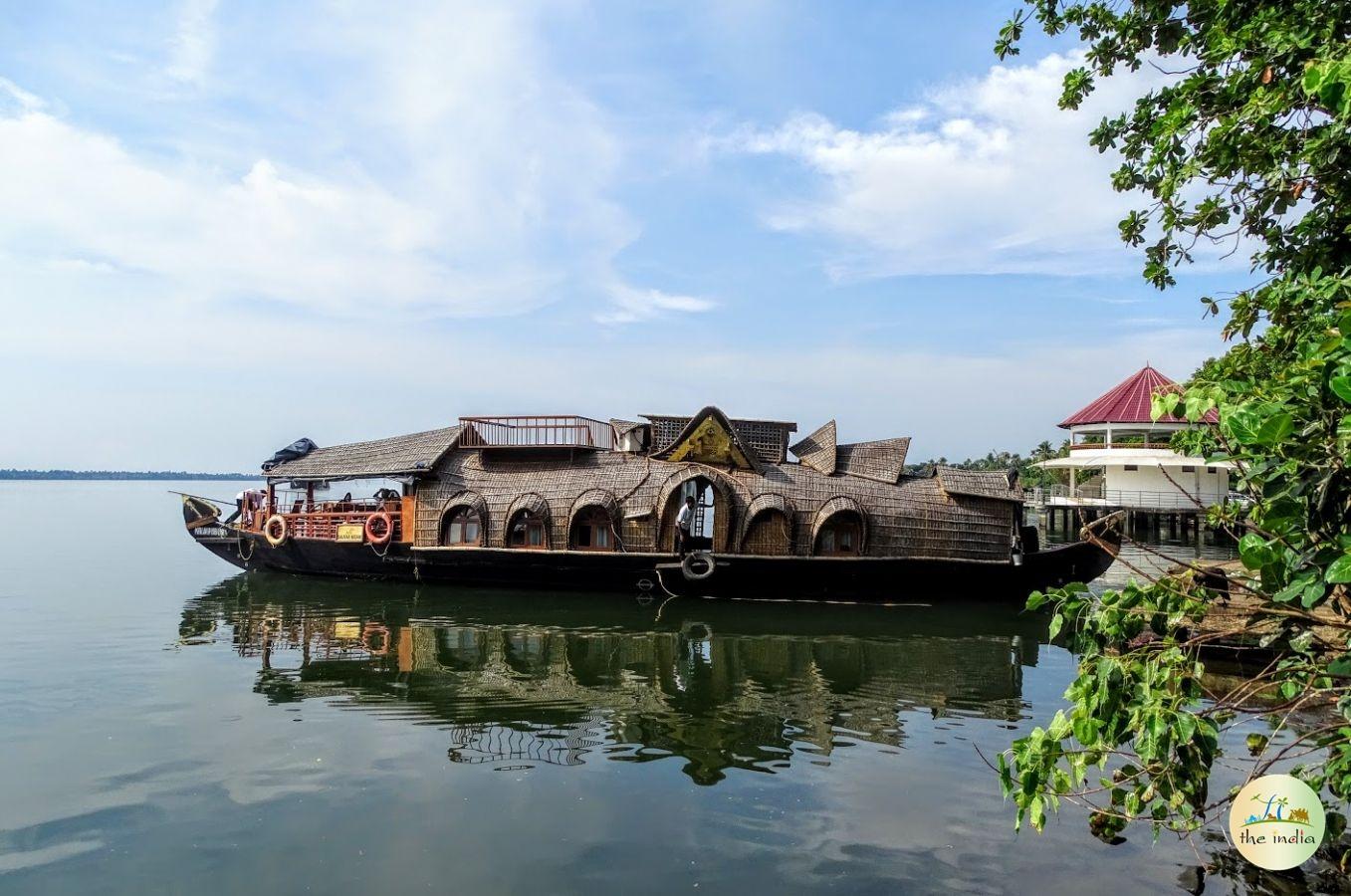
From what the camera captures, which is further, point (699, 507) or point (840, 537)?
point (699, 507)

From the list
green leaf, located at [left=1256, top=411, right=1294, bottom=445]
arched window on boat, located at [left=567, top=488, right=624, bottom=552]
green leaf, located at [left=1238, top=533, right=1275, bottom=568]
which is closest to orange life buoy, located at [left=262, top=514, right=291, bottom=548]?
arched window on boat, located at [left=567, top=488, right=624, bottom=552]

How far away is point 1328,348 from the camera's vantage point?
2.89 m

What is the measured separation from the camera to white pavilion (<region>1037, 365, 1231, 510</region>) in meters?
28.7

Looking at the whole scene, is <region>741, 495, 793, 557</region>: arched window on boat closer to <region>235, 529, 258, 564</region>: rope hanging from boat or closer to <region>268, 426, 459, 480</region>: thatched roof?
<region>268, 426, 459, 480</region>: thatched roof

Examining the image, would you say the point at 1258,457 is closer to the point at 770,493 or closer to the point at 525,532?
the point at 770,493

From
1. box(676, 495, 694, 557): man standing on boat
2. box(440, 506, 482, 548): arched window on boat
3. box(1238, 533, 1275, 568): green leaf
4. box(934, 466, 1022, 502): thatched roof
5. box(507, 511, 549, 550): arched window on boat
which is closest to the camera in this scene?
box(1238, 533, 1275, 568): green leaf

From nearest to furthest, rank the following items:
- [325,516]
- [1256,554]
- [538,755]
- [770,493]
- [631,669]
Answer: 1. [1256,554]
2. [538,755]
3. [631,669]
4. [770,493]
5. [325,516]

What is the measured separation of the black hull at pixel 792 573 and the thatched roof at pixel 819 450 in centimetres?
201

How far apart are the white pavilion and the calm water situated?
61.7 feet

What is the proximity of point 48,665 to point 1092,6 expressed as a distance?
13920mm

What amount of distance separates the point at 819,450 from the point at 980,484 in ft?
10.0

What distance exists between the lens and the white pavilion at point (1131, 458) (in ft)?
94.0

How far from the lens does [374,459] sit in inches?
728

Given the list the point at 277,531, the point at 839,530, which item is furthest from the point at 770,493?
the point at 277,531
